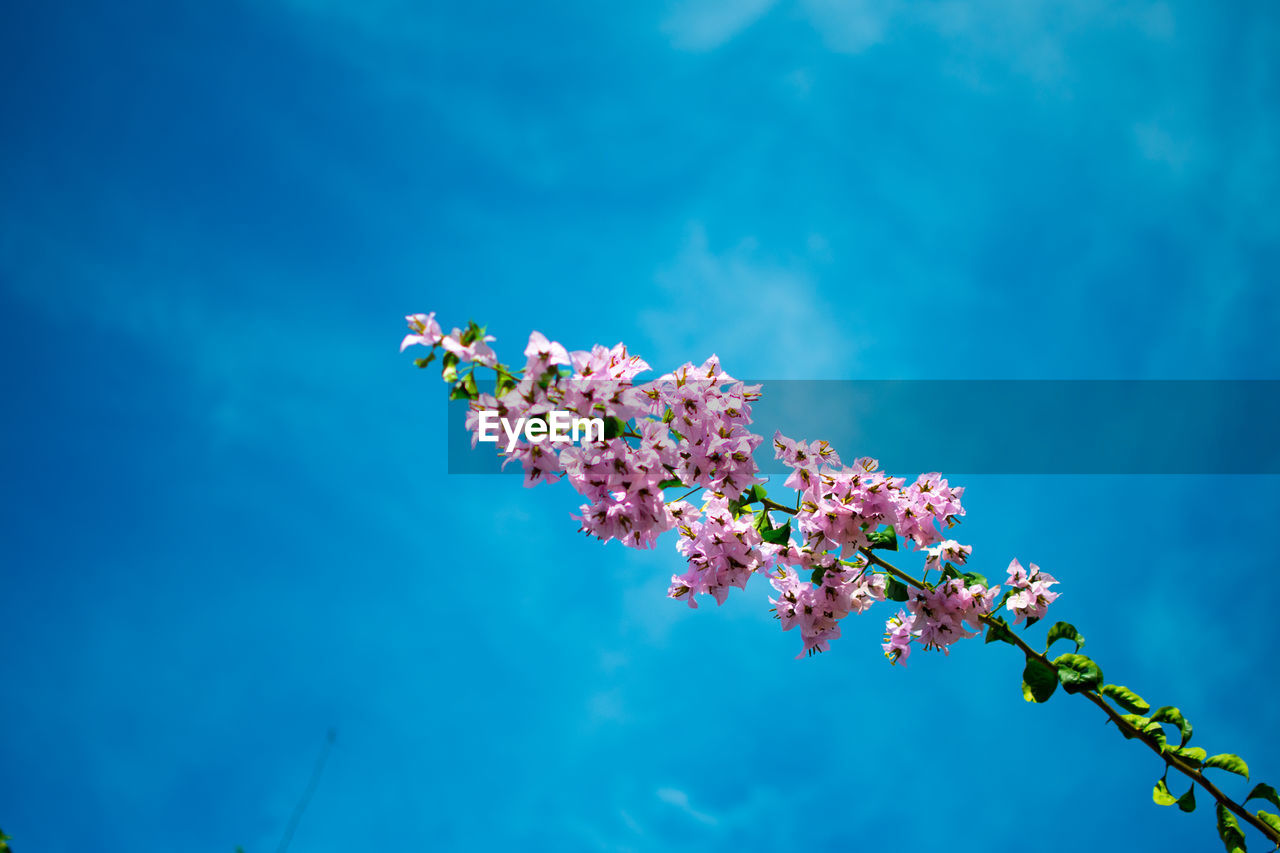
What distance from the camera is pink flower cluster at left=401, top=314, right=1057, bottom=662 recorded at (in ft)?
11.6

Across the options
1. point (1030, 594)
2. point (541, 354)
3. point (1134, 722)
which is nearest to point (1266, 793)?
point (1134, 722)

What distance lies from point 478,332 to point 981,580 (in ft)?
11.2

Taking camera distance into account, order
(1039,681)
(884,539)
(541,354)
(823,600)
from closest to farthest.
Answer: (541,354) < (1039,681) < (884,539) < (823,600)

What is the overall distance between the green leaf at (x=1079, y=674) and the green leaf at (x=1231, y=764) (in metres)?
0.61

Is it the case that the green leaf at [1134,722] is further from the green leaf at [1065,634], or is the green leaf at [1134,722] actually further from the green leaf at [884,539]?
the green leaf at [884,539]

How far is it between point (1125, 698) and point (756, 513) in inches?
86.6

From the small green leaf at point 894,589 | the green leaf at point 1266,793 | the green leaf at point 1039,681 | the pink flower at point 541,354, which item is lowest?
the green leaf at point 1266,793

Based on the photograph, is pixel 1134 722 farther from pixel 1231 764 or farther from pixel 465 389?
pixel 465 389

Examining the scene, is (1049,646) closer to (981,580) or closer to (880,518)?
(981,580)

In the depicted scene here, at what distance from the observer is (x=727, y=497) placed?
13.4 feet

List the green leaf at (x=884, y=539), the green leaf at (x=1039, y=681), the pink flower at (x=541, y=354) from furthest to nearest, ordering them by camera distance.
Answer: the green leaf at (x=884, y=539), the green leaf at (x=1039, y=681), the pink flower at (x=541, y=354)

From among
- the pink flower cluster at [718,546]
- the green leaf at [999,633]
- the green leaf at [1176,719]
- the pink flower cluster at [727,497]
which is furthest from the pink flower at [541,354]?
the green leaf at [1176,719]

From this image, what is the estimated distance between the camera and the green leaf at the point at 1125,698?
3607mm

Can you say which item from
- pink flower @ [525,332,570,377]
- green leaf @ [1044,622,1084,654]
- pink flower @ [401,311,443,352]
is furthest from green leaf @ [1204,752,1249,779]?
pink flower @ [401,311,443,352]
